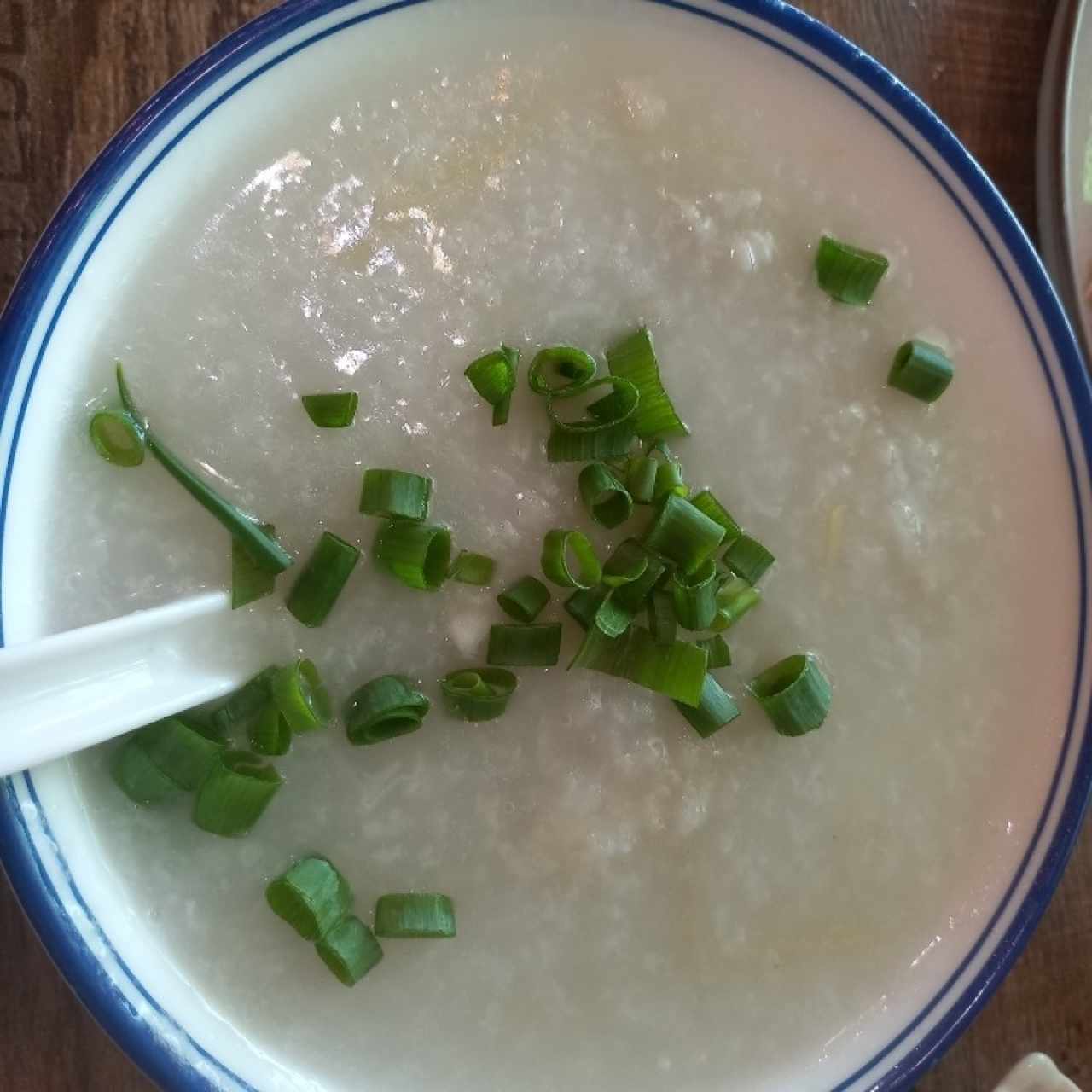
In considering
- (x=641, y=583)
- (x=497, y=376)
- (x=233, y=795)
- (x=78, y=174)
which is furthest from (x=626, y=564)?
(x=78, y=174)

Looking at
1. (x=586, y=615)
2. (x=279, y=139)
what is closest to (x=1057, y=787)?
(x=586, y=615)

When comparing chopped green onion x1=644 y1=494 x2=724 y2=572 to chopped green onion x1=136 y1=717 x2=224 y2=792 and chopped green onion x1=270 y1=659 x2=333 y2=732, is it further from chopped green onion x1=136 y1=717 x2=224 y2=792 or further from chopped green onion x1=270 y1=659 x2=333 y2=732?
chopped green onion x1=136 y1=717 x2=224 y2=792

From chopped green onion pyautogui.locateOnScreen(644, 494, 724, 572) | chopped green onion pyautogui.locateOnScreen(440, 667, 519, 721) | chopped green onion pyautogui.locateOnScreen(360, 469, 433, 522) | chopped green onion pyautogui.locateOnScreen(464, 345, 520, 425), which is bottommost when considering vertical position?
chopped green onion pyautogui.locateOnScreen(440, 667, 519, 721)

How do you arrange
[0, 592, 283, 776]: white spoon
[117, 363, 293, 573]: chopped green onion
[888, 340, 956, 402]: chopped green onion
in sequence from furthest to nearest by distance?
1. [888, 340, 956, 402]: chopped green onion
2. [117, 363, 293, 573]: chopped green onion
3. [0, 592, 283, 776]: white spoon

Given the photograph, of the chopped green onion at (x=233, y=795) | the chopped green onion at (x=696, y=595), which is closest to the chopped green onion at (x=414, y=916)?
the chopped green onion at (x=233, y=795)

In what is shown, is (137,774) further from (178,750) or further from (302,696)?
(302,696)

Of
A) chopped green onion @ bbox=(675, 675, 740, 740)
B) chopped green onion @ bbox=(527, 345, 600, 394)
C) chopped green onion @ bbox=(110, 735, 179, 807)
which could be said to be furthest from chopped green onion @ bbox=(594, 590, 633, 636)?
chopped green onion @ bbox=(110, 735, 179, 807)

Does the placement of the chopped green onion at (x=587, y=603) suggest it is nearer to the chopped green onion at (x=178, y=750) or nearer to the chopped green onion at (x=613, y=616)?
the chopped green onion at (x=613, y=616)
